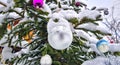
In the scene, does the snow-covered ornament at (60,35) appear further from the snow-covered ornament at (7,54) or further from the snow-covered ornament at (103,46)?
the snow-covered ornament at (7,54)

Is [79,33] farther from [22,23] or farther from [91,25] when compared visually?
[22,23]

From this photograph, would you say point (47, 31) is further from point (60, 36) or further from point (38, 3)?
A: point (60, 36)

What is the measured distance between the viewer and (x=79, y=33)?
2.59m

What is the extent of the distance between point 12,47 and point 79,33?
0.86m

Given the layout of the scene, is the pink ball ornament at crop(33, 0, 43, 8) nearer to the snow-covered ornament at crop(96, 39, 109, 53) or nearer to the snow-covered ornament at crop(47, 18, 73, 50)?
the snow-covered ornament at crop(47, 18, 73, 50)

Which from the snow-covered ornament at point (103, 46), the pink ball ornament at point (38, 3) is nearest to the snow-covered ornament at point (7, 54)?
the pink ball ornament at point (38, 3)

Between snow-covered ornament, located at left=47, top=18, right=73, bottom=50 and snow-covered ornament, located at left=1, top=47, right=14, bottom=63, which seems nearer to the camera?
snow-covered ornament, located at left=47, top=18, right=73, bottom=50

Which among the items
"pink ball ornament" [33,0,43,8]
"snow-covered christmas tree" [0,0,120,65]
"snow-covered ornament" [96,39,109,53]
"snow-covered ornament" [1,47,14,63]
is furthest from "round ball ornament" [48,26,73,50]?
"snow-covered ornament" [1,47,14,63]

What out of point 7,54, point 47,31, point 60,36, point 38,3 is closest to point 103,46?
point 60,36

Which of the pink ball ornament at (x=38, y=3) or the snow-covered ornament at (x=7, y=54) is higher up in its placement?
the pink ball ornament at (x=38, y=3)

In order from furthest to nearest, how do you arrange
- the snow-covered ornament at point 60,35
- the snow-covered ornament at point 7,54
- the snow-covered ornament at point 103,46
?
1. the snow-covered ornament at point 7,54
2. the snow-covered ornament at point 103,46
3. the snow-covered ornament at point 60,35

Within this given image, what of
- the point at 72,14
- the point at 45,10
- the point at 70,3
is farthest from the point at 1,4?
the point at 70,3

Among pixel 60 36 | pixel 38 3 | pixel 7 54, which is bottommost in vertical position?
pixel 7 54

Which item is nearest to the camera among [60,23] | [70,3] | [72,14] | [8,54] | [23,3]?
[60,23]
